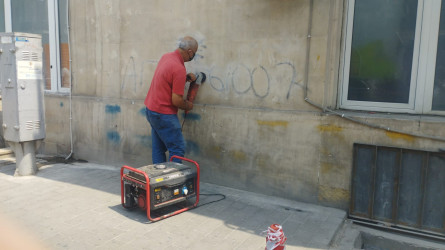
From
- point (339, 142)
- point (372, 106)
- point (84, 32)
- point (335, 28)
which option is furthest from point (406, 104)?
point (84, 32)

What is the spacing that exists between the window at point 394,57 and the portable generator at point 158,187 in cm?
225

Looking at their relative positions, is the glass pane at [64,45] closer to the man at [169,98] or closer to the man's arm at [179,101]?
the man at [169,98]

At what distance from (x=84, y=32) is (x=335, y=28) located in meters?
4.55

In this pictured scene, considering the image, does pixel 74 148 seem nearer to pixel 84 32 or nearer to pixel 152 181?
pixel 84 32

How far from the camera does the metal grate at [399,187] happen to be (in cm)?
393

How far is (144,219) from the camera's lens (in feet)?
13.5

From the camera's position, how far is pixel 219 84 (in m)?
5.21

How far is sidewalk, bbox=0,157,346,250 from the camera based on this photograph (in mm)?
3605

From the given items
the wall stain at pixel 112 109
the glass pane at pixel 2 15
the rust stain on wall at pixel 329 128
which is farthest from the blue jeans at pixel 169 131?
the glass pane at pixel 2 15

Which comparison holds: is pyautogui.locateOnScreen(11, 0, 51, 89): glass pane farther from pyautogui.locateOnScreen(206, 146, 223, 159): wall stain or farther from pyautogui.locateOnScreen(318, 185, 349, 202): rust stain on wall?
pyautogui.locateOnScreen(318, 185, 349, 202): rust stain on wall

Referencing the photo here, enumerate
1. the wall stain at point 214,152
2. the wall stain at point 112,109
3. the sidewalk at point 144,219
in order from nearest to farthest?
the sidewalk at point 144,219 < the wall stain at point 214,152 < the wall stain at point 112,109

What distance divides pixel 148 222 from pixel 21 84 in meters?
3.24

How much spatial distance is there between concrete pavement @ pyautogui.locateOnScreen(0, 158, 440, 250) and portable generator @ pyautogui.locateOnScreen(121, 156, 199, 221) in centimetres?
18

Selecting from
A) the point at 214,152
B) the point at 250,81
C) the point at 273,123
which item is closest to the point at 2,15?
the point at 214,152
